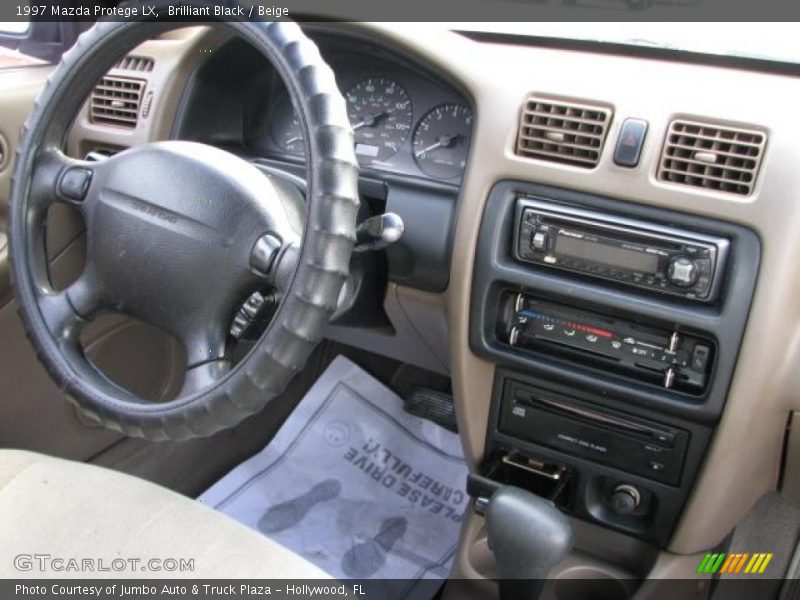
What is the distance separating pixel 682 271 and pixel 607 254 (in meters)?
0.09

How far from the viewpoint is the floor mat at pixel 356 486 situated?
5.40ft

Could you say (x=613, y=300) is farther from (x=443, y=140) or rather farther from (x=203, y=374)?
(x=203, y=374)

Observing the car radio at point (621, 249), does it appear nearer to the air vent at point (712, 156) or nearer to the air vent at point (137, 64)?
the air vent at point (712, 156)

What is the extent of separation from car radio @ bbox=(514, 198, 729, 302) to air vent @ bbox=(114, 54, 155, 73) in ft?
2.29

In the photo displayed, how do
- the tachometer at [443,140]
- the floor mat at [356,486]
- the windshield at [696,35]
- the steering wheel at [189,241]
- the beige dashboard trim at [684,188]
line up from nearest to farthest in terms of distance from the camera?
the steering wheel at [189,241] < the beige dashboard trim at [684,188] < the windshield at [696,35] < the tachometer at [443,140] < the floor mat at [356,486]

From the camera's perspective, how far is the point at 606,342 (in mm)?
1129

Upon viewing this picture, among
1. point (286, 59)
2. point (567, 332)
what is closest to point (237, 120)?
point (286, 59)

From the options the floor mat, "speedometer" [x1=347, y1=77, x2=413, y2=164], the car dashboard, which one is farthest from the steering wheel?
the floor mat

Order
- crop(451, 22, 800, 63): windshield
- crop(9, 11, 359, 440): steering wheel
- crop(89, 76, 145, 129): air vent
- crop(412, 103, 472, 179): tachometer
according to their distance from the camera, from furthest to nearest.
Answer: crop(89, 76, 145, 129): air vent → crop(412, 103, 472, 179): tachometer → crop(451, 22, 800, 63): windshield → crop(9, 11, 359, 440): steering wheel

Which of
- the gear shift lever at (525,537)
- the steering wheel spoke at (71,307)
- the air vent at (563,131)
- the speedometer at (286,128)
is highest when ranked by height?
the air vent at (563,131)

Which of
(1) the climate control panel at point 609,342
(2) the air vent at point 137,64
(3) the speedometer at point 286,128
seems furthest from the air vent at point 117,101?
(1) the climate control panel at point 609,342

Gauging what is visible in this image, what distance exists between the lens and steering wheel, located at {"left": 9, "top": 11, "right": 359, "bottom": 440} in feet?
2.91

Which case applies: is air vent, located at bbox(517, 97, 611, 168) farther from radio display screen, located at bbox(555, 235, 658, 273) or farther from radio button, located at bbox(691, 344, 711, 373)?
radio button, located at bbox(691, 344, 711, 373)

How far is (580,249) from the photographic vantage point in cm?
110
